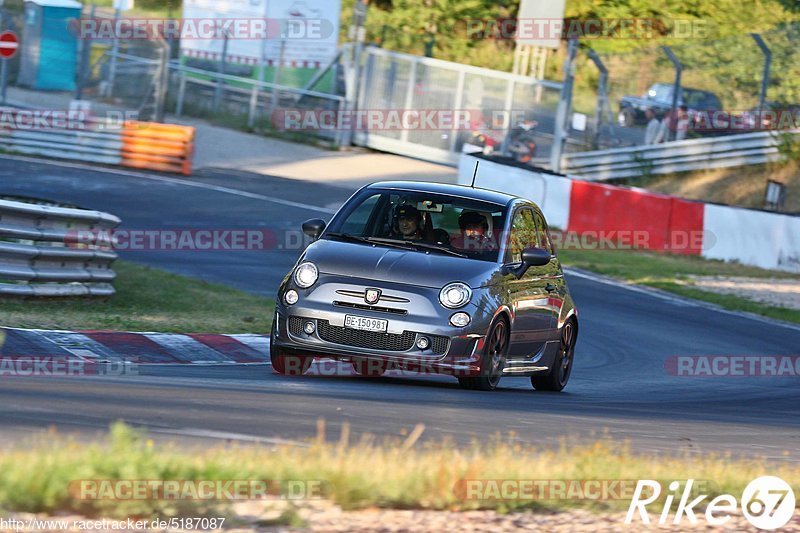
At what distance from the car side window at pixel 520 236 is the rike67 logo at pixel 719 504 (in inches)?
184

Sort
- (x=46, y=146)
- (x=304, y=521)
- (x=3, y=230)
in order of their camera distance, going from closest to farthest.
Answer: (x=304, y=521) → (x=3, y=230) → (x=46, y=146)

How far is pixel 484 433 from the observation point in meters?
8.20

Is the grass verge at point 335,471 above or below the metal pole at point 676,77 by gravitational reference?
below

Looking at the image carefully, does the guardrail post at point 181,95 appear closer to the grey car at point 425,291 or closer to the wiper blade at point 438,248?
the grey car at point 425,291

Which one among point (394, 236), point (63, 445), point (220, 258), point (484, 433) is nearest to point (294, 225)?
point (220, 258)

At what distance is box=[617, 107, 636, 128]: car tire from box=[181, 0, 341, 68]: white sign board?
9.19m

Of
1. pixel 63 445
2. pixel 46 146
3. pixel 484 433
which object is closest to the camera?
pixel 63 445

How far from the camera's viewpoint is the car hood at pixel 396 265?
34.0 feet

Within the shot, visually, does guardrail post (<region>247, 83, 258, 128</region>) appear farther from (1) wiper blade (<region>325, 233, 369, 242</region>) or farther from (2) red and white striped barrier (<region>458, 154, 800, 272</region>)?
(1) wiper blade (<region>325, 233, 369, 242</region>)

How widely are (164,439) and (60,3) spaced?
35.2m

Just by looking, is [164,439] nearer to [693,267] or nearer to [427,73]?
[693,267]

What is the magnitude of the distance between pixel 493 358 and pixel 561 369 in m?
1.75

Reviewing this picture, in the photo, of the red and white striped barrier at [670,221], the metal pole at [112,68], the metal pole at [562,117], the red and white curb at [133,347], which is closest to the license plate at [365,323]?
the red and white curb at [133,347]

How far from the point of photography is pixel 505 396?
35.7ft
